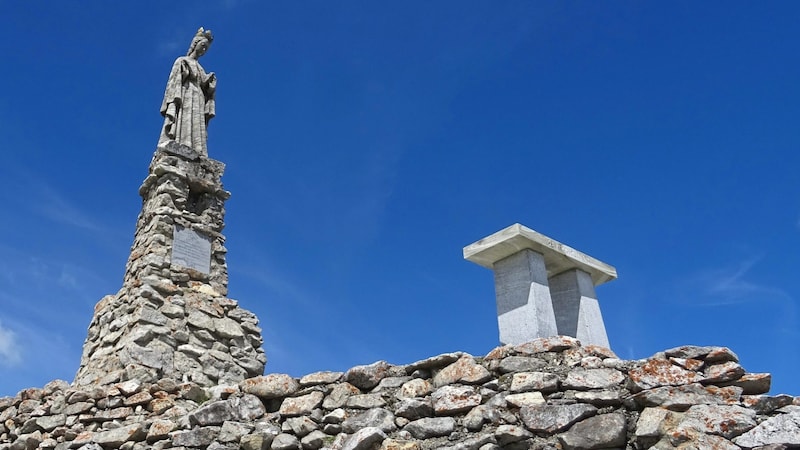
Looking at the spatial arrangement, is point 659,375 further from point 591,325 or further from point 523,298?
point 591,325

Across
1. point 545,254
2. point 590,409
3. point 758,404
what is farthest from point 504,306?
point 758,404

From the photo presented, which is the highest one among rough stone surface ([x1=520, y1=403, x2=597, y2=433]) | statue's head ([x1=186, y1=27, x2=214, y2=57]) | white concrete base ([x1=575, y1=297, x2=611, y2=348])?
statue's head ([x1=186, y1=27, x2=214, y2=57])

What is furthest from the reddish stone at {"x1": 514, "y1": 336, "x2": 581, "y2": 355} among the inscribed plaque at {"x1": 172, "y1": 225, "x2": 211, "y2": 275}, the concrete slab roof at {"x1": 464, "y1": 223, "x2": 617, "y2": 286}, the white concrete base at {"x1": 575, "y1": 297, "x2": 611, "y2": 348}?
the inscribed plaque at {"x1": 172, "y1": 225, "x2": 211, "y2": 275}

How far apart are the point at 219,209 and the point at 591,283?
19.3 ft

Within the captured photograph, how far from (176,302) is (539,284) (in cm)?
484

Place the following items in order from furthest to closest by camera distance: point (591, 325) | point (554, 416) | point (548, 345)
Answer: point (591, 325) < point (548, 345) < point (554, 416)

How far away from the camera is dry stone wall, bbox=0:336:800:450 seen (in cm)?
413

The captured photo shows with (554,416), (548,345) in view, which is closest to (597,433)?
(554,416)

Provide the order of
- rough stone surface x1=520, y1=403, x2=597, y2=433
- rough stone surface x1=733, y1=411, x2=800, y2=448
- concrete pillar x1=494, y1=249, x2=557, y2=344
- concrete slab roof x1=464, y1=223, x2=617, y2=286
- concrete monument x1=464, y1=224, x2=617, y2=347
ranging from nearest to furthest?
1. rough stone surface x1=733, y1=411, x2=800, y2=448
2. rough stone surface x1=520, y1=403, x2=597, y2=433
3. concrete pillar x1=494, y1=249, x2=557, y2=344
4. concrete monument x1=464, y1=224, x2=617, y2=347
5. concrete slab roof x1=464, y1=223, x2=617, y2=286

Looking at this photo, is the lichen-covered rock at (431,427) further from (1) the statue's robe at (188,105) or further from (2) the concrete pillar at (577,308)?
(1) the statue's robe at (188,105)

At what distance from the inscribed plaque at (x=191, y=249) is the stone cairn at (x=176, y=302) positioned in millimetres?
15

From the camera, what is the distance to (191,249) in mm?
9859

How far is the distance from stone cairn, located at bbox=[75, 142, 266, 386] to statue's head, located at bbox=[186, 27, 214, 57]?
2888mm

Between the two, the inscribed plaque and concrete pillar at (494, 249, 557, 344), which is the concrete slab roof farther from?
the inscribed plaque
